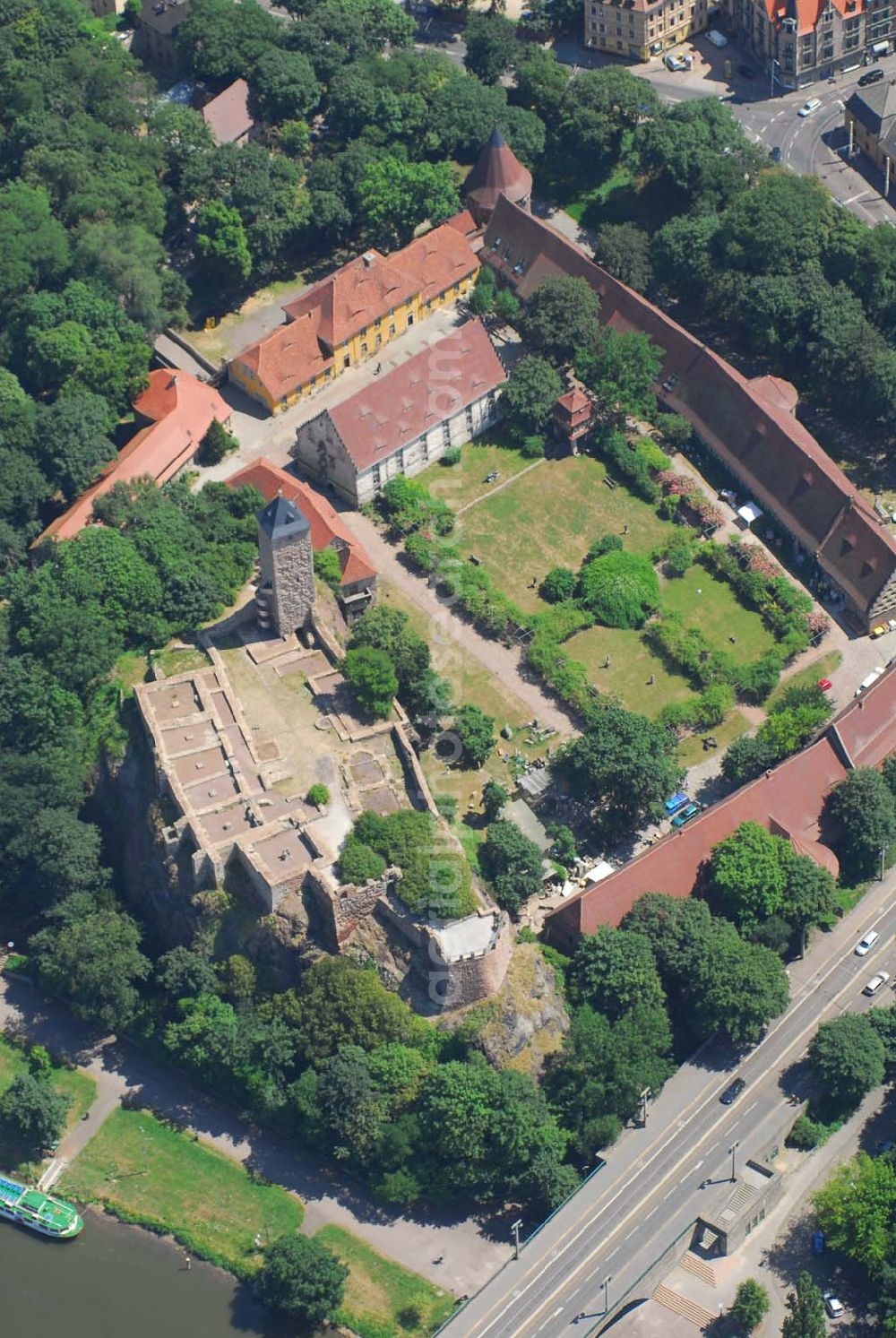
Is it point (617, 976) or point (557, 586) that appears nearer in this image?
point (617, 976)

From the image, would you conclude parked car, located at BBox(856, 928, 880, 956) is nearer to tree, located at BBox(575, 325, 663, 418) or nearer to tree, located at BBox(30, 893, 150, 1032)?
tree, located at BBox(575, 325, 663, 418)

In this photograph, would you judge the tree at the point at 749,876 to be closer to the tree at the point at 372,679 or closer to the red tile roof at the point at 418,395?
the tree at the point at 372,679

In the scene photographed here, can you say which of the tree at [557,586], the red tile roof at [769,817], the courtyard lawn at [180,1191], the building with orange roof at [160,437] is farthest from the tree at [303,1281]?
the building with orange roof at [160,437]

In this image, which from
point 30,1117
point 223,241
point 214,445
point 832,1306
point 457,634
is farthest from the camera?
point 223,241

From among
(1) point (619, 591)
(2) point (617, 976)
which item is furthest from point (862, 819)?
(1) point (619, 591)

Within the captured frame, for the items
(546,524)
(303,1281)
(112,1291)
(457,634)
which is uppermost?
(546,524)

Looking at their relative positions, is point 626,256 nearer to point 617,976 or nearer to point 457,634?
point 457,634

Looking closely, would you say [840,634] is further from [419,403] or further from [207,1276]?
[207,1276]

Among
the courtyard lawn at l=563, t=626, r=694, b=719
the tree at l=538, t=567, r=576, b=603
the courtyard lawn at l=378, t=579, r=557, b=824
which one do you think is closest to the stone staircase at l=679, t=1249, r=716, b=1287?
the courtyard lawn at l=378, t=579, r=557, b=824
